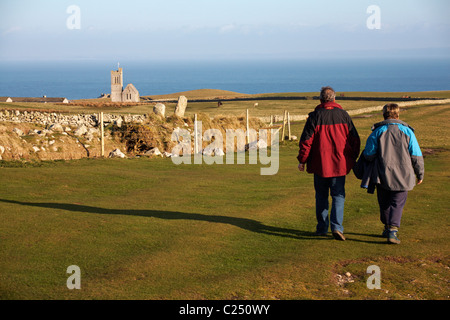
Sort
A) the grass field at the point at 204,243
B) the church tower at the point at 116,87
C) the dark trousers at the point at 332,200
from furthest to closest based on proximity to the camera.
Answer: the church tower at the point at 116,87, the dark trousers at the point at 332,200, the grass field at the point at 204,243

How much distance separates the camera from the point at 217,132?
1390 inches

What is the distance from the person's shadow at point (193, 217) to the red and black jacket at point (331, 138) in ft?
4.98

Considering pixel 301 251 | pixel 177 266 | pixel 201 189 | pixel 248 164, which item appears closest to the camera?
pixel 177 266

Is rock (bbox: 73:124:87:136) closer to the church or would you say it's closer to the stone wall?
the stone wall

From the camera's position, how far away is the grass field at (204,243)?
7.71 metres

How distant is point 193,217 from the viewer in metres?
12.5

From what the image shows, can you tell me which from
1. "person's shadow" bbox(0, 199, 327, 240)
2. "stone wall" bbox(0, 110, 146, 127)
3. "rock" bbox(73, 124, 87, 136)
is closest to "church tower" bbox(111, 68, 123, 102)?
"stone wall" bbox(0, 110, 146, 127)

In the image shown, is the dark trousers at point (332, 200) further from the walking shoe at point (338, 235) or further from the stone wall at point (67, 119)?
the stone wall at point (67, 119)

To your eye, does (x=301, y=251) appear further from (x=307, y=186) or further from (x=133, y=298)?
(x=307, y=186)

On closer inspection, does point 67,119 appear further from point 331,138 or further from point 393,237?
point 393,237

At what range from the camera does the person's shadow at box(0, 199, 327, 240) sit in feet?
36.5

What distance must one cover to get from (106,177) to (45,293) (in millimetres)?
12305

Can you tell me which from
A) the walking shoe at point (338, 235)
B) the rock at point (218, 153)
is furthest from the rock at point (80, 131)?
the walking shoe at point (338, 235)
